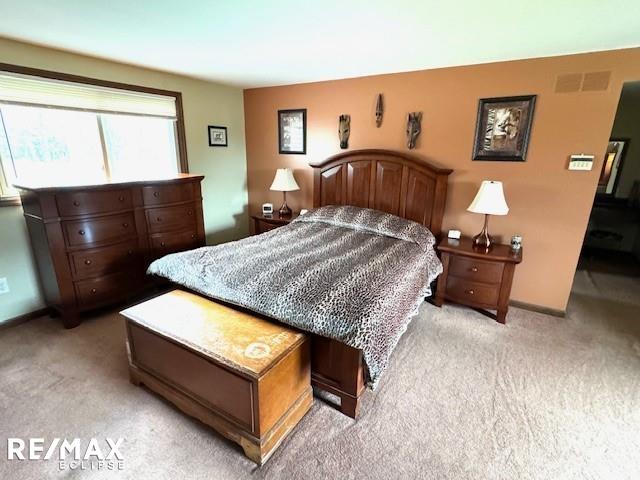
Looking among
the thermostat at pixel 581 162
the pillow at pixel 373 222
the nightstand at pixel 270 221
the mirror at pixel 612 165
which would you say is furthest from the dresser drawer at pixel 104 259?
the mirror at pixel 612 165

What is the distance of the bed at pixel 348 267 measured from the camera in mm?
1658

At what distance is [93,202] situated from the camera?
254 centimetres

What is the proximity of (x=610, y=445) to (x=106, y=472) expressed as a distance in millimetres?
2481

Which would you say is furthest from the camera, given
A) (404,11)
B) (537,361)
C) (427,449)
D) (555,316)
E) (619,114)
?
(619,114)

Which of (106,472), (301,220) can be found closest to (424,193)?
(301,220)

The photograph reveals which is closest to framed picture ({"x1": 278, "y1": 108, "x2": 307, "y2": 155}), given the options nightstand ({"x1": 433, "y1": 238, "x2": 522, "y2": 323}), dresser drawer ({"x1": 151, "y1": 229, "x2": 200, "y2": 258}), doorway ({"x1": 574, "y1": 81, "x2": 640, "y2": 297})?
dresser drawer ({"x1": 151, "y1": 229, "x2": 200, "y2": 258})

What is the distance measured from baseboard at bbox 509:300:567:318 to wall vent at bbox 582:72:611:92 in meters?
1.88

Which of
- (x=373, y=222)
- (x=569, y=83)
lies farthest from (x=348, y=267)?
(x=569, y=83)

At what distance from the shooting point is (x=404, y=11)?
1.81 metres

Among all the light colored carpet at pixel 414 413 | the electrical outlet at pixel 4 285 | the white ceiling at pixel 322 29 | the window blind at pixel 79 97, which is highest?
the white ceiling at pixel 322 29

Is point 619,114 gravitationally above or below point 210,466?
above

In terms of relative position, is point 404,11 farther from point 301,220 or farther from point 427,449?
point 427,449

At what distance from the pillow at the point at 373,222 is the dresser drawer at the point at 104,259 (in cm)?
159

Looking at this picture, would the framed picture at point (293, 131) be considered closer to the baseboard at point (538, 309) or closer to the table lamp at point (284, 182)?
the table lamp at point (284, 182)
